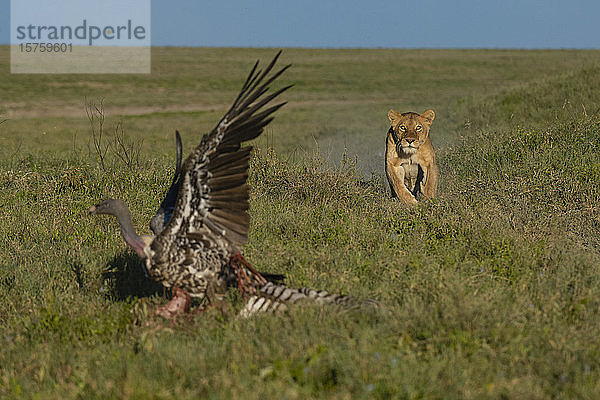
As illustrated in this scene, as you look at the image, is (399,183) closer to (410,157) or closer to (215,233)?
(410,157)

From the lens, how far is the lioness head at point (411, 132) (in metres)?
7.94

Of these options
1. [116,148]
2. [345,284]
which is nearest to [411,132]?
[345,284]

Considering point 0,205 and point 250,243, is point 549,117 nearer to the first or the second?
point 250,243

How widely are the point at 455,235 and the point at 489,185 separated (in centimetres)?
256

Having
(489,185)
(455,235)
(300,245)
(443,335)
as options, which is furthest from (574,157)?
(443,335)

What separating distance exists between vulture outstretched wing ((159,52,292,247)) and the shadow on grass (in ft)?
3.34

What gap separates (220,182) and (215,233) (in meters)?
0.42

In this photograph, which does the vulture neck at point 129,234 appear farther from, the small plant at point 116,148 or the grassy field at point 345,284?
the small plant at point 116,148

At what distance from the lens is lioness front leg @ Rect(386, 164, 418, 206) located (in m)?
8.05

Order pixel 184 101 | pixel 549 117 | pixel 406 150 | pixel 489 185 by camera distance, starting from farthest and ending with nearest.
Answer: pixel 184 101 → pixel 549 117 → pixel 489 185 → pixel 406 150

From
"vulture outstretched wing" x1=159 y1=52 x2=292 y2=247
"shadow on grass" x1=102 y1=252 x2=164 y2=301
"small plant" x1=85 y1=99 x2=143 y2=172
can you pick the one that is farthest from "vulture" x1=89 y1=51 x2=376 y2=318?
"small plant" x1=85 y1=99 x2=143 y2=172

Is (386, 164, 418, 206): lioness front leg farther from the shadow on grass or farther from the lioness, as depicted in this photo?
the shadow on grass

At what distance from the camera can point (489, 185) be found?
8.67m

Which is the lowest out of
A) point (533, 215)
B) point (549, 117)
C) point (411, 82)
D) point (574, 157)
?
point (533, 215)
